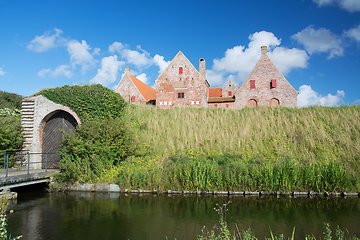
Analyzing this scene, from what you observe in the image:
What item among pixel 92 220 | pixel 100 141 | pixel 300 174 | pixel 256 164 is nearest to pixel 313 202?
pixel 300 174

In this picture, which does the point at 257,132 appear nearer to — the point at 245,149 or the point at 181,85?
the point at 245,149

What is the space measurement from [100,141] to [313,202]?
32.0 feet

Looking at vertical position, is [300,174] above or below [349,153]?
below

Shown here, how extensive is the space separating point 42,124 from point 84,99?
3.00m

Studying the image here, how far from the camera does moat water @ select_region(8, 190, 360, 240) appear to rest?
18.6ft

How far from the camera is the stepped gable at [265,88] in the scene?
86.8ft

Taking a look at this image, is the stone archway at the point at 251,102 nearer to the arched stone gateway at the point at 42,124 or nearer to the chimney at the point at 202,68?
the chimney at the point at 202,68

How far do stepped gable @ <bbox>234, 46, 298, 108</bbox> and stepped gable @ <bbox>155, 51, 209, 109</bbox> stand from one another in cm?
504

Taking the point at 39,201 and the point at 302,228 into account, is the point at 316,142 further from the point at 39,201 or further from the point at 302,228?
the point at 39,201

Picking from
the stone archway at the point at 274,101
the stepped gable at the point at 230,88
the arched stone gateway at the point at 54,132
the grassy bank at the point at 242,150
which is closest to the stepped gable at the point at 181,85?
the stone archway at the point at 274,101

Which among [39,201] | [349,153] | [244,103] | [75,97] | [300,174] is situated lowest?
[39,201]

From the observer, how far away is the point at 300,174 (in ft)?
31.5

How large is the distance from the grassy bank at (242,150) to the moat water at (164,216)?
33.9 inches

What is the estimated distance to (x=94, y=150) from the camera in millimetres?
10742
